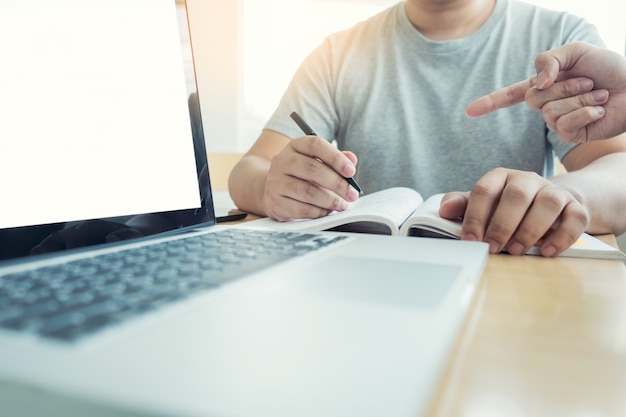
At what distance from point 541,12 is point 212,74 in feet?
4.25

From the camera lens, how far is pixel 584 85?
23.1 inches

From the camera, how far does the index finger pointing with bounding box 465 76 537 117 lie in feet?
2.08

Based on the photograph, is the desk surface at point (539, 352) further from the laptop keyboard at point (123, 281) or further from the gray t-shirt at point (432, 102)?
the gray t-shirt at point (432, 102)

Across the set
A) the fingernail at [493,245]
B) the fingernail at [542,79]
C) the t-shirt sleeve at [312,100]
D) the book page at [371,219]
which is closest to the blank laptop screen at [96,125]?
the book page at [371,219]

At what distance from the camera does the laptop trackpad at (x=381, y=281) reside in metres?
0.22

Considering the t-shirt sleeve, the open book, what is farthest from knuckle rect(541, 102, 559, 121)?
the t-shirt sleeve

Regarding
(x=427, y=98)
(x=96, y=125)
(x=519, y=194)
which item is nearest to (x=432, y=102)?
(x=427, y=98)

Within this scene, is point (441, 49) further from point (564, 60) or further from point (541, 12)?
point (564, 60)

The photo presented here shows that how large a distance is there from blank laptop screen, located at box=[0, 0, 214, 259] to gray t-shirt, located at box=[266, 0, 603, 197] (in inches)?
24.0

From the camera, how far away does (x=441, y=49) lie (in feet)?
3.71

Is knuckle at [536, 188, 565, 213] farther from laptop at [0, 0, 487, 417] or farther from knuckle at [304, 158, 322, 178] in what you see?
knuckle at [304, 158, 322, 178]

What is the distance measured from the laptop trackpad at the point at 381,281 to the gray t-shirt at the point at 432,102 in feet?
2.61

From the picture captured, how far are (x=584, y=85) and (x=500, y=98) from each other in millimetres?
98

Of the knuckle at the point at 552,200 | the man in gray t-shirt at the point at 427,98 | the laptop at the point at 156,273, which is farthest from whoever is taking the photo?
the man in gray t-shirt at the point at 427,98
